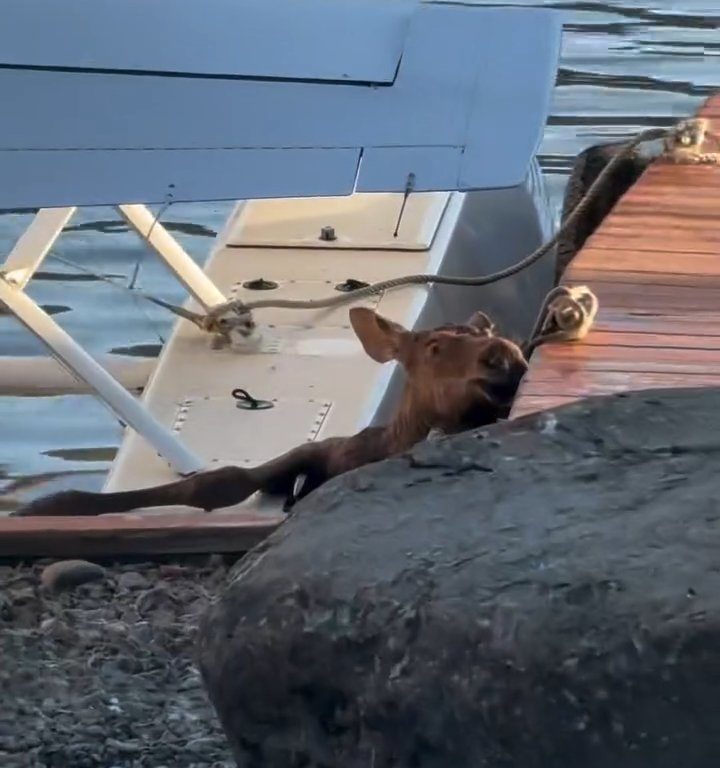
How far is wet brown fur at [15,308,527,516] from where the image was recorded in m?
3.54

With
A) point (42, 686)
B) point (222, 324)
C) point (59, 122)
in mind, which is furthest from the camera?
point (222, 324)

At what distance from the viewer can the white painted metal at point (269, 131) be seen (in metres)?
3.64

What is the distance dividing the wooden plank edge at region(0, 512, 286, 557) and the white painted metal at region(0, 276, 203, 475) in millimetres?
664

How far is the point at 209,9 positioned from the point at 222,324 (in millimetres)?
1597

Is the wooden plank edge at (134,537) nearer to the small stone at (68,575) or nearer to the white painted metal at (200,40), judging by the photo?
the small stone at (68,575)

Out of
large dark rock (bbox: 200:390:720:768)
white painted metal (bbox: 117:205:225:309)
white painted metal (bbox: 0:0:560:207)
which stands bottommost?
large dark rock (bbox: 200:390:720:768)

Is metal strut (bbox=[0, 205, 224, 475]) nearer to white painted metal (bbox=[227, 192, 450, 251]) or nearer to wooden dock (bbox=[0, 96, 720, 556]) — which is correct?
wooden dock (bbox=[0, 96, 720, 556])

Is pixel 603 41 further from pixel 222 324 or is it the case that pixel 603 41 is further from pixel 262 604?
pixel 262 604

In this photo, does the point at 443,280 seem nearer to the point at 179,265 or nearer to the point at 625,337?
the point at 179,265

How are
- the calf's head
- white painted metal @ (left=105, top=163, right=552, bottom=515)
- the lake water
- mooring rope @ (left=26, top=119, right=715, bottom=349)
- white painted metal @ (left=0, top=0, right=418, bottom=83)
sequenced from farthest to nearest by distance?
the lake water, white painted metal @ (left=105, top=163, right=552, bottom=515), mooring rope @ (left=26, top=119, right=715, bottom=349), white painted metal @ (left=0, top=0, right=418, bottom=83), the calf's head

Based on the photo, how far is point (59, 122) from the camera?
12.1 feet

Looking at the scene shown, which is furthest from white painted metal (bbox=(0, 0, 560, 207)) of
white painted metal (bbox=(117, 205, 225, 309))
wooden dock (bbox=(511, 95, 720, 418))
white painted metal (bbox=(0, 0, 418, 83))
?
white painted metal (bbox=(117, 205, 225, 309))

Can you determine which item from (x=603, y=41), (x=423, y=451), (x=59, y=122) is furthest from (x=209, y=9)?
(x=603, y=41)

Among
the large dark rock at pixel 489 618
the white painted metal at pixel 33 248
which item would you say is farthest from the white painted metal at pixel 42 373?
the large dark rock at pixel 489 618
